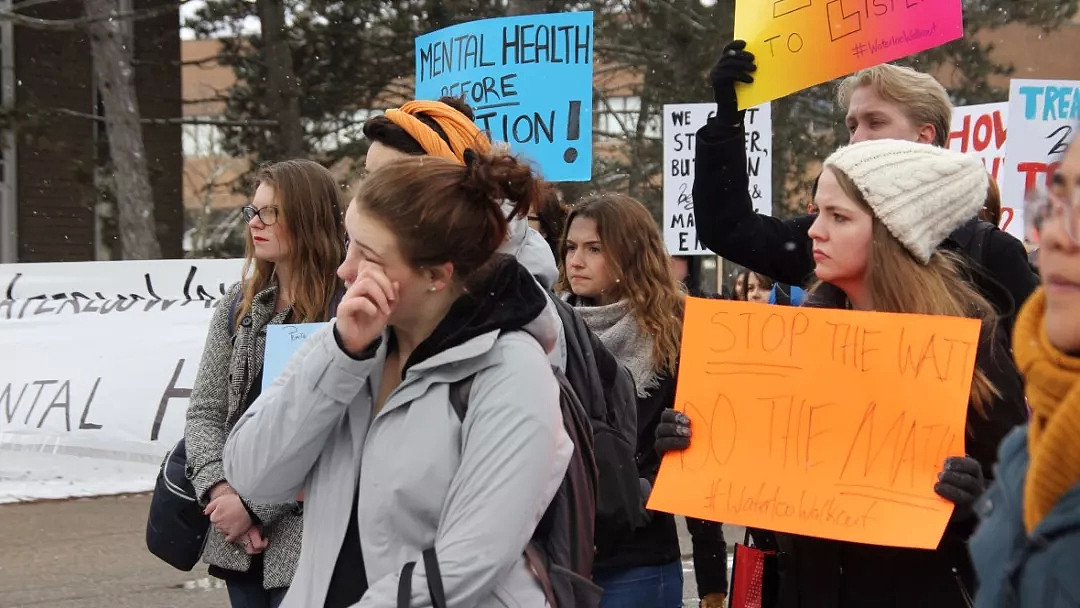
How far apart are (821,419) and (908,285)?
0.33 m

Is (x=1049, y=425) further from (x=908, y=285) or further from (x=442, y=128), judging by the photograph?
(x=442, y=128)

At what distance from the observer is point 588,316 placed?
434cm

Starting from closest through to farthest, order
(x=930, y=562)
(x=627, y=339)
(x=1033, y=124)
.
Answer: (x=930, y=562)
(x=627, y=339)
(x=1033, y=124)

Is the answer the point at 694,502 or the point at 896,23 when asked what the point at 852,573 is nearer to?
the point at 694,502

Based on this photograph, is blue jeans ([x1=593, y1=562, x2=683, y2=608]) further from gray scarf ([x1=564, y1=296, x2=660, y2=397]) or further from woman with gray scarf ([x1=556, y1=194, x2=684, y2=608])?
gray scarf ([x1=564, y1=296, x2=660, y2=397])

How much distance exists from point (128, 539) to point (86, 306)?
2070 mm

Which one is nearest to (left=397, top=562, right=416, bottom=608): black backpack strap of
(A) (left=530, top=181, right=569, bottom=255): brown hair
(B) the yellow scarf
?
(B) the yellow scarf

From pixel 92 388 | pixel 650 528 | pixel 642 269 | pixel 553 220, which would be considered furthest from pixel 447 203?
pixel 92 388

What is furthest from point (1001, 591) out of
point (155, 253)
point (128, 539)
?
point (155, 253)

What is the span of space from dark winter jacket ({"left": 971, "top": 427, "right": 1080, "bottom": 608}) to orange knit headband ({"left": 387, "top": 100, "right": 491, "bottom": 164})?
1691 millimetres

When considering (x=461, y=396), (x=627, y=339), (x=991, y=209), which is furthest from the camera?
(x=627, y=339)

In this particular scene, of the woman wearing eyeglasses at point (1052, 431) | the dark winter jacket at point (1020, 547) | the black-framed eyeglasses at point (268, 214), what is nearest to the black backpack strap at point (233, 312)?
the black-framed eyeglasses at point (268, 214)

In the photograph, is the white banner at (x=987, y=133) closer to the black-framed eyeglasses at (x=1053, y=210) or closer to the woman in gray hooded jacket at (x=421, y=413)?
the woman in gray hooded jacket at (x=421, y=413)

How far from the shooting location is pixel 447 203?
7.70 ft
